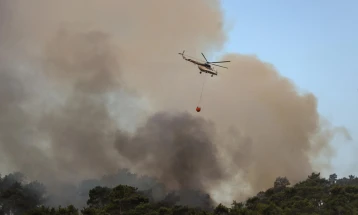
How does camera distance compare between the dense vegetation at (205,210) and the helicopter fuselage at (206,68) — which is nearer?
the dense vegetation at (205,210)

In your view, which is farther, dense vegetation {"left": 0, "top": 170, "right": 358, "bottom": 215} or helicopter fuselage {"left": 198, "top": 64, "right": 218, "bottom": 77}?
helicopter fuselage {"left": 198, "top": 64, "right": 218, "bottom": 77}

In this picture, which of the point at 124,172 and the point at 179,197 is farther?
the point at 124,172

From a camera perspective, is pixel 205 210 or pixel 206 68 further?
pixel 206 68

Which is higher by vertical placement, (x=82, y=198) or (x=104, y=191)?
(x=82, y=198)

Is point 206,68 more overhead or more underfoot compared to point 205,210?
more overhead

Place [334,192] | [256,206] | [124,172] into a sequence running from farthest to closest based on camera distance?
[124,172]
[334,192]
[256,206]

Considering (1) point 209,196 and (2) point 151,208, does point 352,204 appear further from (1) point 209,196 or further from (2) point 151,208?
(1) point 209,196

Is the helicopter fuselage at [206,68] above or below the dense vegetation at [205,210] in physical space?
above

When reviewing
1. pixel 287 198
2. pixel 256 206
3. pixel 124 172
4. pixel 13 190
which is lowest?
pixel 256 206

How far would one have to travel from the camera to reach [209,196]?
398 ft

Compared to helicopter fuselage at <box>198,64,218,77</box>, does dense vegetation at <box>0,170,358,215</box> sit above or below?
below

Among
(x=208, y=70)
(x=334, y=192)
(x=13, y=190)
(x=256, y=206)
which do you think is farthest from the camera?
(x=13, y=190)

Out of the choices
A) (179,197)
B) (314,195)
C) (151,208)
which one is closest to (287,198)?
(314,195)

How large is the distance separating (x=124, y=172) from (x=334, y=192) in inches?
2869
